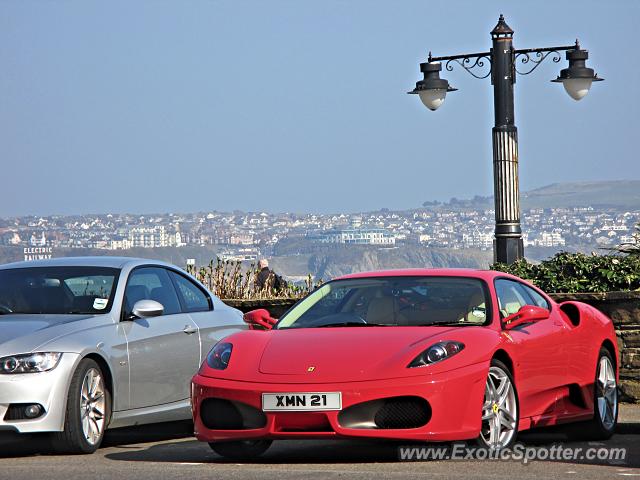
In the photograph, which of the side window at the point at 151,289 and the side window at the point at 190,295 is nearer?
the side window at the point at 151,289

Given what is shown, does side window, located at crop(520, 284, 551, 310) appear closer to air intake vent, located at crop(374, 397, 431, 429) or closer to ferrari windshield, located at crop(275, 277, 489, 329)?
ferrari windshield, located at crop(275, 277, 489, 329)

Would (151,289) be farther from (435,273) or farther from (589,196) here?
(589,196)

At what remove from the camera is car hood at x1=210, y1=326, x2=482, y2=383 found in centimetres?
835

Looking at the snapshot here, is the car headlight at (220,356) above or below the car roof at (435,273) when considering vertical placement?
below

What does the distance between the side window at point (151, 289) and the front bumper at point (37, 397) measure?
4.51ft

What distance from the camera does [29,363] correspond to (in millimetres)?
9141

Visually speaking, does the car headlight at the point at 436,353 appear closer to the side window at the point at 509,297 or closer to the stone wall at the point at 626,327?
the side window at the point at 509,297

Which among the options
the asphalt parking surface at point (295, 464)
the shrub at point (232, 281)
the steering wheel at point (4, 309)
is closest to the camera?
the asphalt parking surface at point (295, 464)

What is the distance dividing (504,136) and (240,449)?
33.7ft

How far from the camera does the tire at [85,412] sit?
9227 mm

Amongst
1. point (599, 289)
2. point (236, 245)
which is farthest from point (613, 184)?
point (599, 289)

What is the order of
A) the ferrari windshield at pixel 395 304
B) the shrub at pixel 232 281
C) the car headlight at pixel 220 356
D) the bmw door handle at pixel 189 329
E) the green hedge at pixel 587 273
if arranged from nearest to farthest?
1. the car headlight at pixel 220 356
2. the ferrari windshield at pixel 395 304
3. the bmw door handle at pixel 189 329
4. the green hedge at pixel 587 273
5. the shrub at pixel 232 281

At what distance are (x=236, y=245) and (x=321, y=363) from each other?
81.1 m

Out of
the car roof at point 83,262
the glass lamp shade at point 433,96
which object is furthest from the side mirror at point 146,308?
the glass lamp shade at point 433,96
